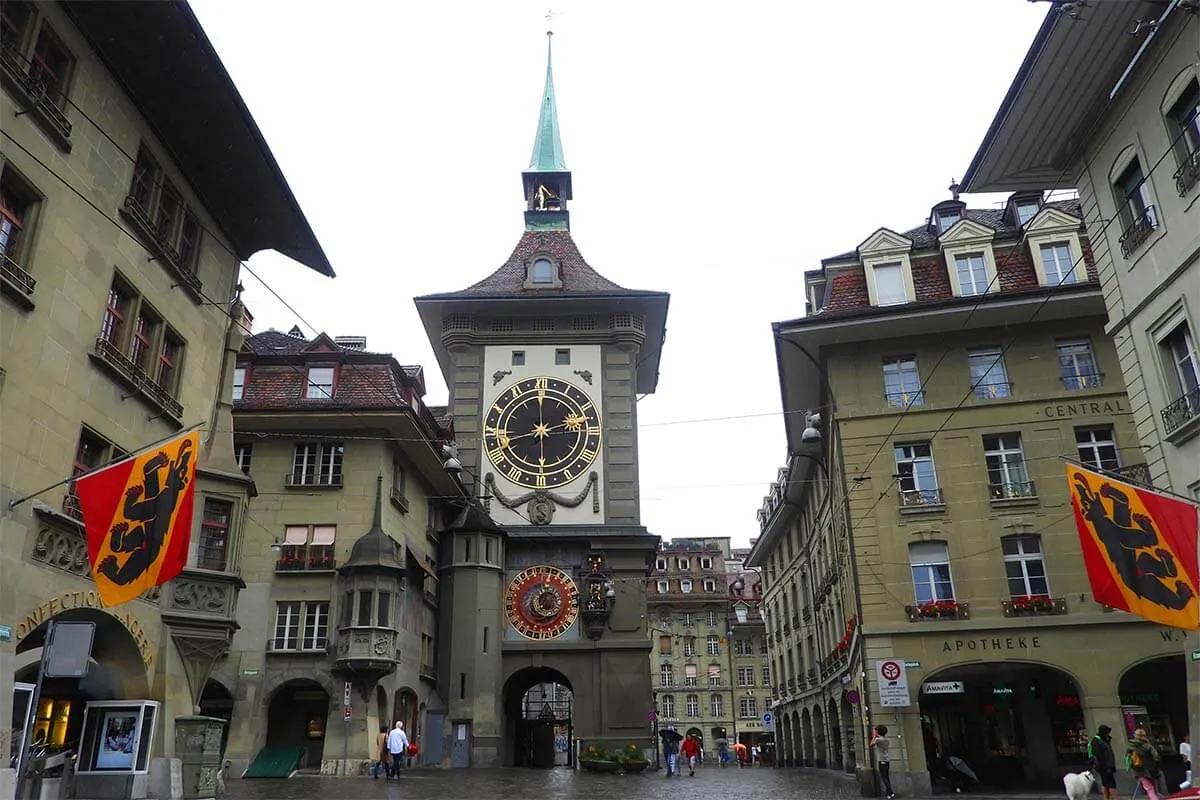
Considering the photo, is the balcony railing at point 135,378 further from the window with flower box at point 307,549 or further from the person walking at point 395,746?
the window with flower box at point 307,549

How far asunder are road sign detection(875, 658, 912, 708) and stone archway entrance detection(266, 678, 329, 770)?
1708 centimetres

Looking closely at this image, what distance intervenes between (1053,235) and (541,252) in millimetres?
24166

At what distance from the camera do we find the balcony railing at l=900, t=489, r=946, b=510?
87.3ft

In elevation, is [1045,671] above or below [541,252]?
below

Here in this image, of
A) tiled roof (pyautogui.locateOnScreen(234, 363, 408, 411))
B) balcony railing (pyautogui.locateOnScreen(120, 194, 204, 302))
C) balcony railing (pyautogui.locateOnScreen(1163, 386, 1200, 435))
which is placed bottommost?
balcony railing (pyautogui.locateOnScreen(1163, 386, 1200, 435))

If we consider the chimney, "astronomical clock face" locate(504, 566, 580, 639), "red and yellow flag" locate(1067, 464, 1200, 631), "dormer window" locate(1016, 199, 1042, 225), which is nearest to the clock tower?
"astronomical clock face" locate(504, 566, 580, 639)

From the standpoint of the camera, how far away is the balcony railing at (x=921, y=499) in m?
26.6

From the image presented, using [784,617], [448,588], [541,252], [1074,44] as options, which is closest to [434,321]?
[541,252]

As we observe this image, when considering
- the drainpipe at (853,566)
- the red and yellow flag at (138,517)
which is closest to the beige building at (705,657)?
the drainpipe at (853,566)

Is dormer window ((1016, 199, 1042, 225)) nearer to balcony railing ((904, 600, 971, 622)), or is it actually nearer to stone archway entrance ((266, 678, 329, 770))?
balcony railing ((904, 600, 971, 622))

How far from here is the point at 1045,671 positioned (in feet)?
92.9

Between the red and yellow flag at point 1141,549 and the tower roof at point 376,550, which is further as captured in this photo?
the tower roof at point 376,550

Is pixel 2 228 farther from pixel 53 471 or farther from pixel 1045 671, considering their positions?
pixel 1045 671

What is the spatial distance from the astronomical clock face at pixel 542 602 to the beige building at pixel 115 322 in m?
19.5
